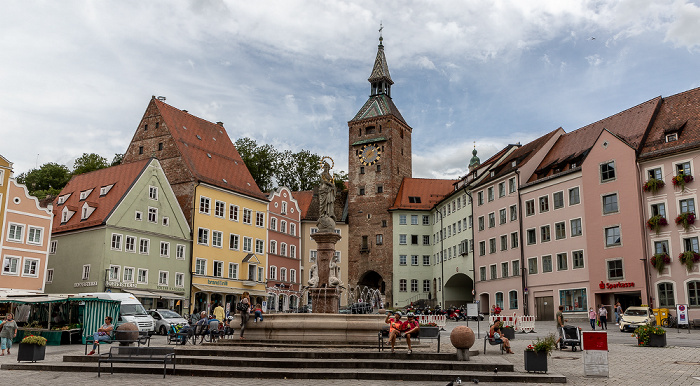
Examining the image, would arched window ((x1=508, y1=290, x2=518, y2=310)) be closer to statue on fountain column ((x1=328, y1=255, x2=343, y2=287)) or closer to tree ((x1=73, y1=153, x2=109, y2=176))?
statue on fountain column ((x1=328, y1=255, x2=343, y2=287))

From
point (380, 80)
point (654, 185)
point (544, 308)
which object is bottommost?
point (544, 308)

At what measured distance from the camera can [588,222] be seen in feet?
141

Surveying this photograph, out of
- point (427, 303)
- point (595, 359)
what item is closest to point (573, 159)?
point (427, 303)

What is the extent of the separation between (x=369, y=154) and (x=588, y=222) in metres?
36.5

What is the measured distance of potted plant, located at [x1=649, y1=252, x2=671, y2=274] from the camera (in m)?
37.9

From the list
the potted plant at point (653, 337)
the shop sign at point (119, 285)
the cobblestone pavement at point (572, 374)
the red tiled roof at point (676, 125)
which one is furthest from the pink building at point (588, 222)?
the shop sign at point (119, 285)

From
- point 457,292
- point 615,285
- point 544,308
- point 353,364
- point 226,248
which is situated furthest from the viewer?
point 457,292

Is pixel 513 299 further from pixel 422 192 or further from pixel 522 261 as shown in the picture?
pixel 422 192

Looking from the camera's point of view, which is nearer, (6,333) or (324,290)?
(6,333)

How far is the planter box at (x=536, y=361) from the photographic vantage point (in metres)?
15.4

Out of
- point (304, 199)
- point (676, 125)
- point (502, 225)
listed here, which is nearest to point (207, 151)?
point (304, 199)

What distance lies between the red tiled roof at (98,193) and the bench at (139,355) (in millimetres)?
30123

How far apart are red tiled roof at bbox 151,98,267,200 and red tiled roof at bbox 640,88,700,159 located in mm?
33495

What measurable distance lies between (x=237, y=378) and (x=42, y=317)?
19.6 meters
